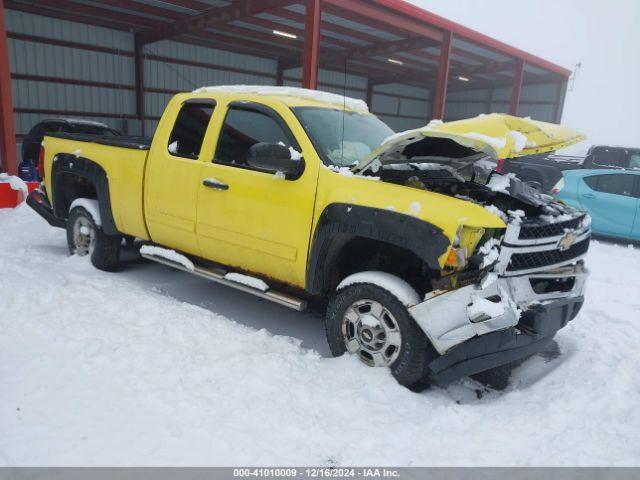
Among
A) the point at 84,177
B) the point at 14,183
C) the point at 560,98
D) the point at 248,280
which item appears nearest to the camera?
the point at 248,280

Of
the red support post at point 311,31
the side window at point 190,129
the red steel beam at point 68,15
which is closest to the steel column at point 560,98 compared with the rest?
the red support post at point 311,31

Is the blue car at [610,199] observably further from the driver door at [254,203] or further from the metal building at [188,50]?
the driver door at [254,203]

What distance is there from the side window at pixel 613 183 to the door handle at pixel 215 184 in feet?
24.2

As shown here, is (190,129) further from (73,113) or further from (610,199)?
(73,113)

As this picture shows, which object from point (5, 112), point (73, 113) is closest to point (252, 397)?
point (5, 112)

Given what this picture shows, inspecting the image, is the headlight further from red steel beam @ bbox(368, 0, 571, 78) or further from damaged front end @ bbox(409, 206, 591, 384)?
red steel beam @ bbox(368, 0, 571, 78)

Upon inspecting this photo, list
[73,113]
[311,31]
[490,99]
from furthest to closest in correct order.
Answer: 1. [490,99]
2. [73,113]
3. [311,31]

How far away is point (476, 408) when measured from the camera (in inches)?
120

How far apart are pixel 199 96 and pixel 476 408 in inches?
137

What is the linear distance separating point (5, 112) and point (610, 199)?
11.6 metres

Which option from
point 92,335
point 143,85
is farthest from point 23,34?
point 92,335

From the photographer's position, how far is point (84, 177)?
5.43 metres

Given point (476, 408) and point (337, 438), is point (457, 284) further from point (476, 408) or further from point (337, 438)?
point (337, 438)

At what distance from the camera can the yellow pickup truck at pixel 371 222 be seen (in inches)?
114
